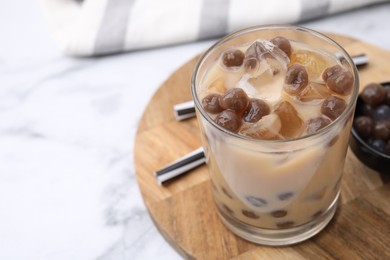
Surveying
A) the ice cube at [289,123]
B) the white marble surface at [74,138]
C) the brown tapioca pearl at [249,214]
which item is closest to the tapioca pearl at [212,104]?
the ice cube at [289,123]

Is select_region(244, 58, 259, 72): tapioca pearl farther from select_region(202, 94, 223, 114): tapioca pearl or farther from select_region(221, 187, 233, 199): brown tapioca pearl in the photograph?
select_region(221, 187, 233, 199): brown tapioca pearl

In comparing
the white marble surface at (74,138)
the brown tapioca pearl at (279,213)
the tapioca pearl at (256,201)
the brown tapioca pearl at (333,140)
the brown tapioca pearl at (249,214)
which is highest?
the brown tapioca pearl at (333,140)

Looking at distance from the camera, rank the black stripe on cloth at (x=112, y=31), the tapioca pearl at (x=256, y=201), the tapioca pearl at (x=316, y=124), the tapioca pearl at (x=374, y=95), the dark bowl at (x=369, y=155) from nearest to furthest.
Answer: the tapioca pearl at (x=316, y=124)
the tapioca pearl at (x=256, y=201)
the dark bowl at (x=369, y=155)
the tapioca pearl at (x=374, y=95)
the black stripe on cloth at (x=112, y=31)

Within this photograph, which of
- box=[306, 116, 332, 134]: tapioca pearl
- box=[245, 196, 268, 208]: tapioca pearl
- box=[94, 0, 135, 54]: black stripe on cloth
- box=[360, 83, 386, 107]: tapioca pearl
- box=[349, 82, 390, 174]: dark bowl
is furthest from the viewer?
box=[94, 0, 135, 54]: black stripe on cloth

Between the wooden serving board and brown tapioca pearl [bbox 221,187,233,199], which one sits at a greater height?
brown tapioca pearl [bbox 221,187,233,199]

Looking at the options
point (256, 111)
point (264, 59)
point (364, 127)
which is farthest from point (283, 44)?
point (364, 127)

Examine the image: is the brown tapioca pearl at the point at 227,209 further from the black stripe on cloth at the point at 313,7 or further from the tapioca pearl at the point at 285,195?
the black stripe on cloth at the point at 313,7

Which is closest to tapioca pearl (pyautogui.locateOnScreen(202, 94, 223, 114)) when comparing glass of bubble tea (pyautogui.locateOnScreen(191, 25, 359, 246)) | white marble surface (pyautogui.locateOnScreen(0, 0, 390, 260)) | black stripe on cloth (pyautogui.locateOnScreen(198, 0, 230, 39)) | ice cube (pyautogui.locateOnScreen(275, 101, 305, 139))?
glass of bubble tea (pyautogui.locateOnScreen(191, 25, 359, 246))

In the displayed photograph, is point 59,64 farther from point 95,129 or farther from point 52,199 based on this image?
point 52,199
